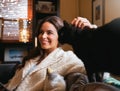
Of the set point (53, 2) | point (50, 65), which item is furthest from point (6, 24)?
point (50, 65)

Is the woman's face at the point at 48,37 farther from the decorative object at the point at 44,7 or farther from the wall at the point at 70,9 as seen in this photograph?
the wall at the point at 70,9

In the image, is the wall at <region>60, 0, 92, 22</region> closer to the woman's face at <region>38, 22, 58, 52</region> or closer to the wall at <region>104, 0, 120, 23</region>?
the wall at <region>104, 0, 120, 23</region>

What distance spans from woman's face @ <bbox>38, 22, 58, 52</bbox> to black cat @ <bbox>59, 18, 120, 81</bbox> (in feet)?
4.50

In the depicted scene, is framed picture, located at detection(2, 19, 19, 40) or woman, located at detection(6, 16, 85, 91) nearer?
woman, located at detection(6, 16, 85, 91)

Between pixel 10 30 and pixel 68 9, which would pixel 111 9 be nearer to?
pixel 68 9

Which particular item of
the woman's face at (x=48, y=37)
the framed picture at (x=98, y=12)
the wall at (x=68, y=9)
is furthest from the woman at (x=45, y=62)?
the wall at (x=68, y=9)

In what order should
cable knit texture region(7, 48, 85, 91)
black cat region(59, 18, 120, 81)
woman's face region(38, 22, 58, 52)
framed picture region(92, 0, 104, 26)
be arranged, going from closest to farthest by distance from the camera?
black cat region(59, 18, 120, 81)
cable knit texture region(7, 48, 85, 91)
woman's face region(38, 22, 58, 52)
framed picture region(92, 0, 104, 26)

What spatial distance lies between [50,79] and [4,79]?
3.53ft

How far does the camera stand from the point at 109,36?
48 cm

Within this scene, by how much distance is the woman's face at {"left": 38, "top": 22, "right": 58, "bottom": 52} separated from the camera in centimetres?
198

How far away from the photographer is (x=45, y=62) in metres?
1.92

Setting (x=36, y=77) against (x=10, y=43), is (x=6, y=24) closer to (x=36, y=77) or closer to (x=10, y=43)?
(x=10, y=43)

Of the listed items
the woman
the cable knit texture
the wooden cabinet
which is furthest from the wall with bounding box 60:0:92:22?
the cable knit texture

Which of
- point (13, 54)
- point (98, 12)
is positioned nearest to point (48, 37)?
point (98, 12)
